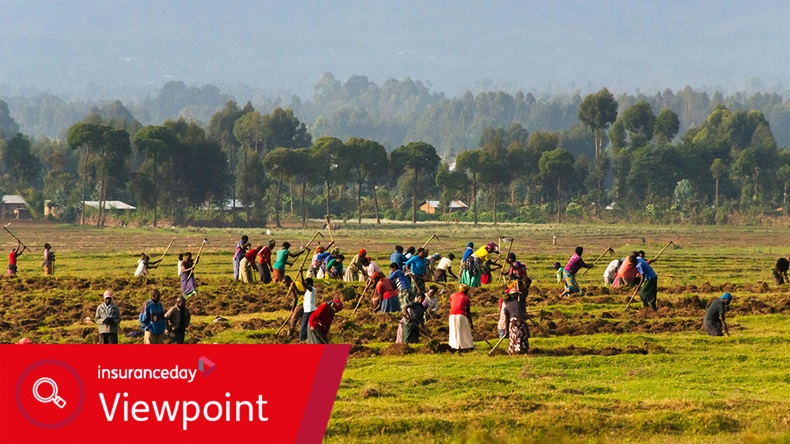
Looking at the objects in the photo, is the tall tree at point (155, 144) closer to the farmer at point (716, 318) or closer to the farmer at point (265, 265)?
the farmer at point (265, 265)

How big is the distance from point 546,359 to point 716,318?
542 centimetres

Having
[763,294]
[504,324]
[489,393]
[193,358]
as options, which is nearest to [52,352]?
Answer: [193,358]

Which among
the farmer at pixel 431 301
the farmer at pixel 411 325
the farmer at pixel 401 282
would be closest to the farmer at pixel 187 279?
the farmer at pixel 401 282

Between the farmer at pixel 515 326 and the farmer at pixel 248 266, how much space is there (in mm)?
15978

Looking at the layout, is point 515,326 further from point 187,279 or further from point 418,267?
point 187,279

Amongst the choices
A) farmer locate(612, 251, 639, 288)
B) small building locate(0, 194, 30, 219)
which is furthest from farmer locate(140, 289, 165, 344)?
small building locate(0, 194, 30, 219)

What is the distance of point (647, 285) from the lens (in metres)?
30.7

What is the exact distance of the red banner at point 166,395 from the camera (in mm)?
13539

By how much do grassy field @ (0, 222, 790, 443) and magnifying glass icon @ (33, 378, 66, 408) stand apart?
4.46 metres

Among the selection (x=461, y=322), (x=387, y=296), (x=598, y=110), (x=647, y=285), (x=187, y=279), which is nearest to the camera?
(x=461, y=322)

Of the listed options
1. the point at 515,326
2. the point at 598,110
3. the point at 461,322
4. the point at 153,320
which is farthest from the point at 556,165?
the point at 153,320

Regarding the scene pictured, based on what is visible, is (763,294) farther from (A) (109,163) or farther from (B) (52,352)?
(A) (109,163)

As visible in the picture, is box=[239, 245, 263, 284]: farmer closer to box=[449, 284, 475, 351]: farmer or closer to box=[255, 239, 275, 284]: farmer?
box=[255, 239, 275, 284]: farmer

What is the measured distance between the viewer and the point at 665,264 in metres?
52.9
